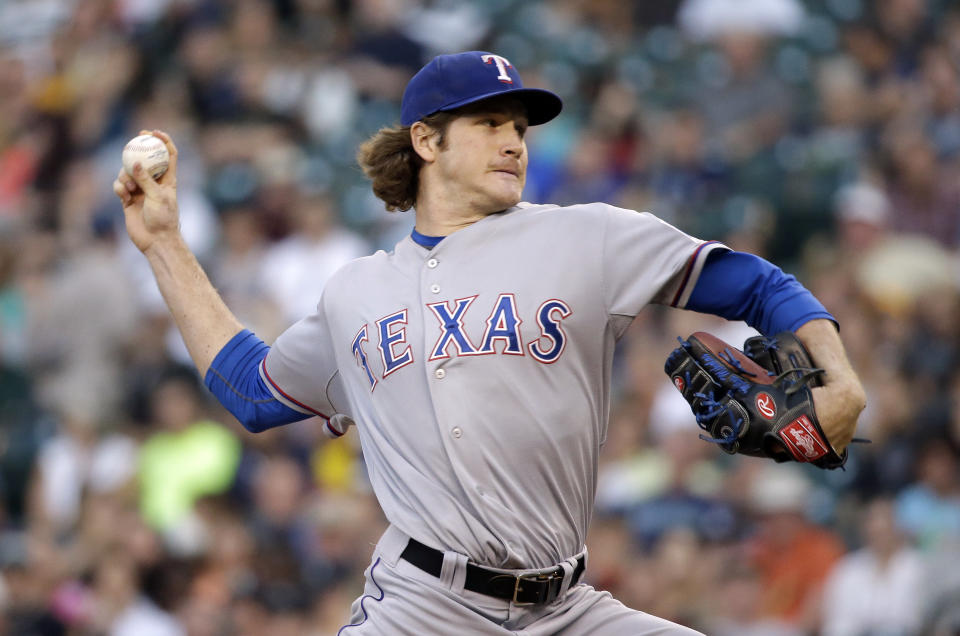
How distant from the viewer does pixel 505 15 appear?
11852 millimetres

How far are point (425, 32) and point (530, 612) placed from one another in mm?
8936

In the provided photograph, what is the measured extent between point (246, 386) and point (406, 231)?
580cm

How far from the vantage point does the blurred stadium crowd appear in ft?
24.0

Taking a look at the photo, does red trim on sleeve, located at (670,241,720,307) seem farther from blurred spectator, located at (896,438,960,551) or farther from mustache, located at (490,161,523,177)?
blurred spectator, located at (896,438,960,551)

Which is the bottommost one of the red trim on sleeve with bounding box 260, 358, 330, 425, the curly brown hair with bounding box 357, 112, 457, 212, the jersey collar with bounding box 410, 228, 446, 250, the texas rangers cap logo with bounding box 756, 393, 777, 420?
the texas rangers cap logo with bounding box 756, 393, 777, 420

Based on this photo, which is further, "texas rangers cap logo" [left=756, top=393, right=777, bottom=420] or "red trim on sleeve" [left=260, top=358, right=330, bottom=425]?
"red trim on sleeve" [left=260, top=358, right=330, bottom=425]

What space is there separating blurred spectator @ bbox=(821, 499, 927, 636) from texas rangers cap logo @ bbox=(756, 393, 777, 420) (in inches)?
143

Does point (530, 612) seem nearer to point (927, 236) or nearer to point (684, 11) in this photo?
point (927, 236)

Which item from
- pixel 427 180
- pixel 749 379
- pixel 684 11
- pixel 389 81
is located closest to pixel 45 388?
pixel 389 81

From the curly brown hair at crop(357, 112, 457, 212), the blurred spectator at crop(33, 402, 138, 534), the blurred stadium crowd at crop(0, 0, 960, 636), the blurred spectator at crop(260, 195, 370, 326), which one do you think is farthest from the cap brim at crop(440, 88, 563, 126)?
the blurred spectator at crop(33, 402, 138, 534)

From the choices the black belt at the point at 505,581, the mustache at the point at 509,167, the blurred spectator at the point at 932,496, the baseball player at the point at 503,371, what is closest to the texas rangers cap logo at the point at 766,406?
the baseball player at the point at 503,371

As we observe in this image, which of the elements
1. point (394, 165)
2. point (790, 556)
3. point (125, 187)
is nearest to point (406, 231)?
point (790, 556)

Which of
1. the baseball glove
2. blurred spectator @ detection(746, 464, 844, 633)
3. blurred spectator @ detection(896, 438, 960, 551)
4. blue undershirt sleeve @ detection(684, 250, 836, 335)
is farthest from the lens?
blurred spectator @ detection(746, 464, 844, 633)

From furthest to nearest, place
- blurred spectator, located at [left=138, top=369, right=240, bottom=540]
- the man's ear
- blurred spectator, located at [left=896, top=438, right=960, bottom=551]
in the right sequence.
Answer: blurred spectator, located at [left=138, top=369, right=240, bottom=540] → blurred spectator, located at [left=896, top=438, right=960, bottom=551] → the man's ear
